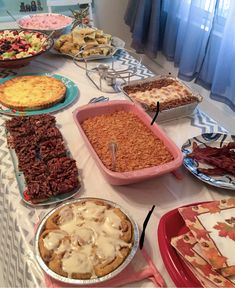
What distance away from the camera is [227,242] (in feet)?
2.24

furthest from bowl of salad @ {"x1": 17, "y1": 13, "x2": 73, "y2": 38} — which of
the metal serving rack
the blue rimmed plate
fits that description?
the blue rimmed plate

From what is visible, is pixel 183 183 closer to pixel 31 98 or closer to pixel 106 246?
pixel 106 246

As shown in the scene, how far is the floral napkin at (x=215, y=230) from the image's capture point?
65 centimetres

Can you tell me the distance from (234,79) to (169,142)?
1130 millimetres

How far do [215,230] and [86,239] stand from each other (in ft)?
0.90

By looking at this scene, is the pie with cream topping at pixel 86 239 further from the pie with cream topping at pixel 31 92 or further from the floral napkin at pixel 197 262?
the pie with cream topping at pixel 31 92

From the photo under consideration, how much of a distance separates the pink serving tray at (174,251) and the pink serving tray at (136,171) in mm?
114

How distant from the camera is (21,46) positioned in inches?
58.5

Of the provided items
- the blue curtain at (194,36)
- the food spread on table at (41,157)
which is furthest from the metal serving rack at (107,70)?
the blue curtain at (194,36)

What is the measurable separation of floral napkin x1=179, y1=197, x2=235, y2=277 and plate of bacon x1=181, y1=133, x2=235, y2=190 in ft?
0.35

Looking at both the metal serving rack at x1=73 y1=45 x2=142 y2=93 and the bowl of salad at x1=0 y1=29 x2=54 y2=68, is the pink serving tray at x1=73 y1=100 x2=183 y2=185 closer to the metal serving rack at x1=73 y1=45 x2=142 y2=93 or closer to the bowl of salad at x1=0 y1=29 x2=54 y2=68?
the metal serving rack at x1=73 y1=45 x2=142 y2=93

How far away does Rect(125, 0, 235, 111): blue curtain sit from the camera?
191 centimetres

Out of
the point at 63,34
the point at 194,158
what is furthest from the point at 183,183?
A: the point at 63,34

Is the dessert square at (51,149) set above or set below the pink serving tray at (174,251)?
above
